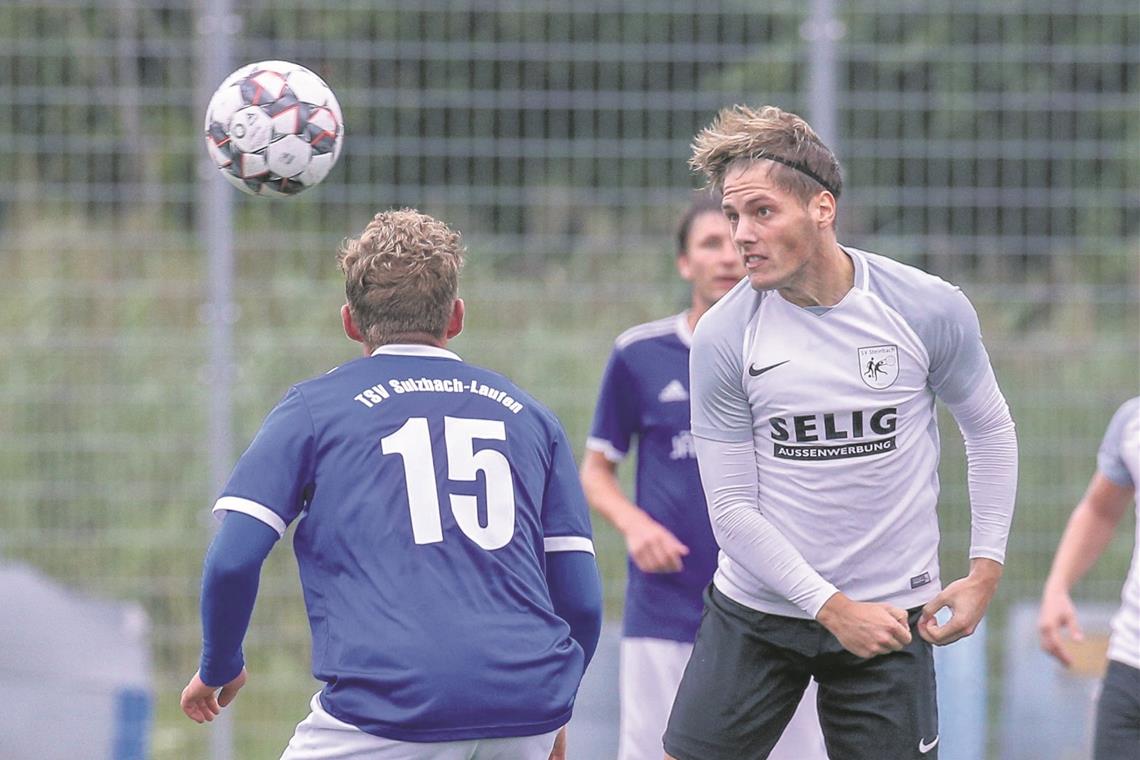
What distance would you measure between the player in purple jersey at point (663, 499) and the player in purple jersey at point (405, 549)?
1507 mm

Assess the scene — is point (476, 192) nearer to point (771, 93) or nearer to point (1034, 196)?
point (771, 93)

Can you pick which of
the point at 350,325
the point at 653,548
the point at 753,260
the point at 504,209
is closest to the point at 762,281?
the point at 753,260

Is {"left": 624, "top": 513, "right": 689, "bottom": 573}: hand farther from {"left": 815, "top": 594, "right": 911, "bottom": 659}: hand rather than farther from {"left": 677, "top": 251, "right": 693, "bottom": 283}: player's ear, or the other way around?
{"left": 815, "top": 594, "right": 911, "bottom": 659}: hand

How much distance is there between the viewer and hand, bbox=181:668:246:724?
379 cm

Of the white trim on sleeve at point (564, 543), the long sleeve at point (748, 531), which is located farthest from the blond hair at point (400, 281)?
the long sleeve at point (748, 531)

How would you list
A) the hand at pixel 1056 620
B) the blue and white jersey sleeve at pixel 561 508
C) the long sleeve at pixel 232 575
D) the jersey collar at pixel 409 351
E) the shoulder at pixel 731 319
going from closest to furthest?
the long sleeve at pixel 232 575
the jersey collar at pixel 409 351
the blue and white jersey sleeve at pixel 561 508
the shoulder at pixel 731 319
the hand at pixel 1056 620

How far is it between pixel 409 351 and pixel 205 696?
875 mm

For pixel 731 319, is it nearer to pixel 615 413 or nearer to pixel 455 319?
pixel 455 319

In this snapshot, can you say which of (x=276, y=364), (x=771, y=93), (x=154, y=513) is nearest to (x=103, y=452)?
(x=154, y=513)

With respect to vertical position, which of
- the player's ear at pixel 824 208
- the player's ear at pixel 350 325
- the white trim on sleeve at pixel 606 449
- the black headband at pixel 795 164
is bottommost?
the white trim on sleeve at pixel 606 449

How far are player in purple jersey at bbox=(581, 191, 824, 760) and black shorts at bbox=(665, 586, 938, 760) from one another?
35.8 inches

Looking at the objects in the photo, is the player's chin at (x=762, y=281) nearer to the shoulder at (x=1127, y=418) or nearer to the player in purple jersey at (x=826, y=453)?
the player in purple jersey at (x=826, y=453)

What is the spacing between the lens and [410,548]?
3.54m

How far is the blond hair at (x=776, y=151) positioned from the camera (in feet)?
13.1
